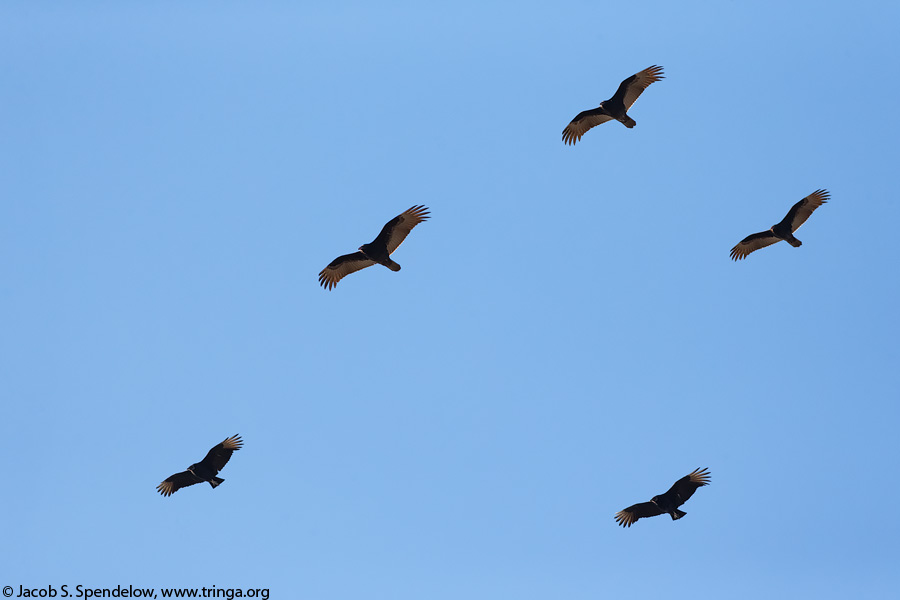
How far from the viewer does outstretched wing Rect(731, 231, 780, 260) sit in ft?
76.3

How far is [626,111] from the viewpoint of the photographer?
74.6 ft

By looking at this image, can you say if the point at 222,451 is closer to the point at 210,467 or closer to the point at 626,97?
the point at 210,467

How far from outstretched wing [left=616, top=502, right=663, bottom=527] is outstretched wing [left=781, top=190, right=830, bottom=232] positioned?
8.36 m

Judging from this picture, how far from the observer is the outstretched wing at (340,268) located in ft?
68.0

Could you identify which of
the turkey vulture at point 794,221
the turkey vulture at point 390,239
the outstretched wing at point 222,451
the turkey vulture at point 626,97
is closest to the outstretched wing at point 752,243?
the turkey vulture at point 794,221

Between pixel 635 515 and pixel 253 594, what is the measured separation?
987 centimetres

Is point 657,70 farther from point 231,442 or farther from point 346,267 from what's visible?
point 231,442

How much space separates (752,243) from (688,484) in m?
7.22

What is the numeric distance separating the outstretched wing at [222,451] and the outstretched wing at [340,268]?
175 inches

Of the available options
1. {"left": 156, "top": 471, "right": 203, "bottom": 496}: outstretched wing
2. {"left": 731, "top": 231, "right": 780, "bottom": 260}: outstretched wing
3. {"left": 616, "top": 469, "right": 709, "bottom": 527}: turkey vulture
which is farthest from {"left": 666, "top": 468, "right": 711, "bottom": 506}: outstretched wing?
{"left": 156, "top": 471, "right": 203, "bottom": 496}: outstretched wing

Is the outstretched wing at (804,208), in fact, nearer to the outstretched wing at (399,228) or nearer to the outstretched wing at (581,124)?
the outstretched wing at (581,124)

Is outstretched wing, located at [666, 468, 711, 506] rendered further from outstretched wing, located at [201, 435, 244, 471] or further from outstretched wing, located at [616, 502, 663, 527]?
outstretched wing, located at [201, 435, 244, 471]

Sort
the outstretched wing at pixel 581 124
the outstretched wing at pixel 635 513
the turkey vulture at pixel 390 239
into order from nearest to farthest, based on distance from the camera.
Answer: the turkey vulture at pixel 390 239 → the outstretched wing at pixel 635 513 → the outstretched wing at pixel 581 124

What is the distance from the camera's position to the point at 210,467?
21.0 metres
